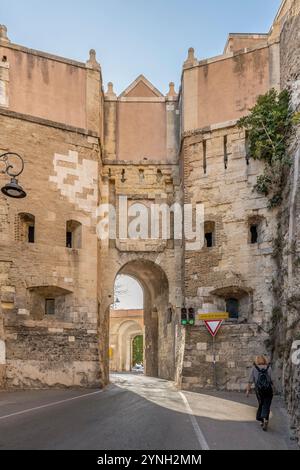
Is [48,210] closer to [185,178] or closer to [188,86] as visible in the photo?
[185,178]

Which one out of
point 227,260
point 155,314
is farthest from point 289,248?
point 155,314

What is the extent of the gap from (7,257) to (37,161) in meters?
3.32

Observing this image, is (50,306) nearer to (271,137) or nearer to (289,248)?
(289,248)

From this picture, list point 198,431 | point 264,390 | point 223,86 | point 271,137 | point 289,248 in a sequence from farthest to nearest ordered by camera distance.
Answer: point 223,86 < point 271,137 < point 289,248 < point 264,390 < point 198,431

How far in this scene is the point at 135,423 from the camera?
934cm

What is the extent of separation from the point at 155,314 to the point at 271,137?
1055 centimetres

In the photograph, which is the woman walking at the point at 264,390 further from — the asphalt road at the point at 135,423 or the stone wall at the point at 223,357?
the stone wall at the point at 223,357

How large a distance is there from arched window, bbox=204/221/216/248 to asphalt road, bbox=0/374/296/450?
5.73 meters

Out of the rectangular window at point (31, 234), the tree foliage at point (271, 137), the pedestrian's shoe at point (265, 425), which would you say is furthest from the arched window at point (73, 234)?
the pedestrian's shoe at point (265, 425)

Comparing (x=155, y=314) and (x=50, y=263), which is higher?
(x=50, y=263)

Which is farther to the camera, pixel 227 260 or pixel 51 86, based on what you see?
pixel 51 86

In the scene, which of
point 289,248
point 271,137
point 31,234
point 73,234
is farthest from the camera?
point 73,234

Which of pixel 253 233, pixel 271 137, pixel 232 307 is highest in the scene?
pixel 271 137
